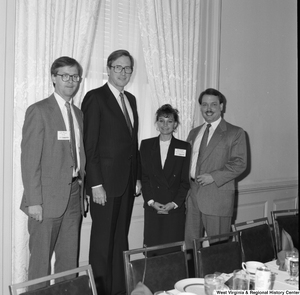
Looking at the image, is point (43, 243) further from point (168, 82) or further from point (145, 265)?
point (168, 82)

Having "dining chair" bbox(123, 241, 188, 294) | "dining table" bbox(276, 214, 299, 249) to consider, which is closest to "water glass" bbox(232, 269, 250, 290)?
"dining chair" bbox(123, 241, 188, 294)

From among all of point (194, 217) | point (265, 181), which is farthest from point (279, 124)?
point (194, 217)

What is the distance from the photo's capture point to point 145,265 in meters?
2.18

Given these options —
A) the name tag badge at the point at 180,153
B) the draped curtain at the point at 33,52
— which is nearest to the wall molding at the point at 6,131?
the draped curtain at the point at 33,52

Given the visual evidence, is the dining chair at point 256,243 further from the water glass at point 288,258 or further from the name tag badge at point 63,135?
the name tag badge at point 63,135

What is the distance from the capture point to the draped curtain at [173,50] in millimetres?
4094

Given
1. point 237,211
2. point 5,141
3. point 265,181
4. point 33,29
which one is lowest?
point 237,211

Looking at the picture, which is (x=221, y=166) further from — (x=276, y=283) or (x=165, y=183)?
(x=276, y=283)

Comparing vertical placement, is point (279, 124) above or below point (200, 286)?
above

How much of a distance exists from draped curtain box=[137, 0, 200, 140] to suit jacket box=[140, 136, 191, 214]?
28.8 inches

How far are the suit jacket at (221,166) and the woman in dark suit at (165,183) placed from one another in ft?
0.62

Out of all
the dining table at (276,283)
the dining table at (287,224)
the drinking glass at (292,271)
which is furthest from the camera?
the dining table at (287,224)

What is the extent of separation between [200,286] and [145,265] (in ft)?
1.06

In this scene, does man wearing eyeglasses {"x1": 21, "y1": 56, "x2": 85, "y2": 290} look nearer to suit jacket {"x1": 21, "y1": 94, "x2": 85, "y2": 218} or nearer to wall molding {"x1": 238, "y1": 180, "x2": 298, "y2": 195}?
suit jacket {"x1": 21, "y1": 94, "x2": 85, "y2": 218}
